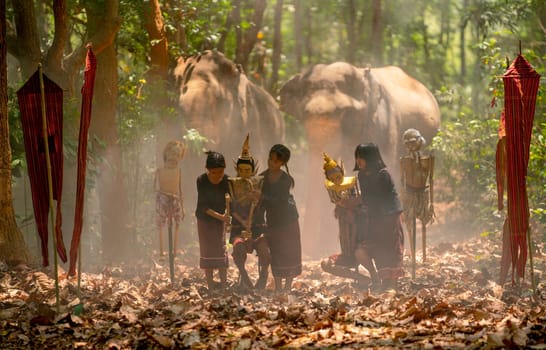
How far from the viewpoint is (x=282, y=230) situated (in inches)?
439

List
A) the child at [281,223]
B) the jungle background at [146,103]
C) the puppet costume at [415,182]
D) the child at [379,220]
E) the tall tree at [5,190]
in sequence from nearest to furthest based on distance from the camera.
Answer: the tall tree at [5,190] < the child at [281,223] < the child at [379,220] < the puppet costume at [415,182] < the jungle background at [146,103]

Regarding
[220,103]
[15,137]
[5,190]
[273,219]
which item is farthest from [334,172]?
[220,103]

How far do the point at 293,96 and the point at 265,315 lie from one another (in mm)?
9613

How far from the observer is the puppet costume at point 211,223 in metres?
11.0

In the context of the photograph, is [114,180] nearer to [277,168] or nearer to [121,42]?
[121,42]

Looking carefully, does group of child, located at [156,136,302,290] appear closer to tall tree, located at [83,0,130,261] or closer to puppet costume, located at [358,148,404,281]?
puppet costume, located at [358,148,404,281]

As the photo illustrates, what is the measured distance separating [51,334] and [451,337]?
144 inches

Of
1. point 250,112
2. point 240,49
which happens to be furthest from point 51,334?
point 240,49

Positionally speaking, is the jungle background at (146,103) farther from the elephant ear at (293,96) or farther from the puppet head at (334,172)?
the puppet head at (334,172)

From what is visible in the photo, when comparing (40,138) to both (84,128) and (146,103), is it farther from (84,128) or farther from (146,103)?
(146,103)

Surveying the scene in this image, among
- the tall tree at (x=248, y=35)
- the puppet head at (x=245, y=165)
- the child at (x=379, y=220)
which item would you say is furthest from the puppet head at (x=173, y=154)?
the tall tree at (x=248, y=35)

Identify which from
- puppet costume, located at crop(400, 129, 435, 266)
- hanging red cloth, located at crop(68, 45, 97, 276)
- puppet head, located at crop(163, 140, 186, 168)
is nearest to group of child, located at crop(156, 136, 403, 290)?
puppet costume, located at crop(400, 129, 435, 266)

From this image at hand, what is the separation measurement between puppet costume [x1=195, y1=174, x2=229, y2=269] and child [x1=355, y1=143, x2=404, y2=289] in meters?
1.85

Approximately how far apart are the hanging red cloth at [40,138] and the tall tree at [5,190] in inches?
59.5
